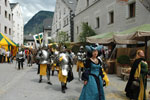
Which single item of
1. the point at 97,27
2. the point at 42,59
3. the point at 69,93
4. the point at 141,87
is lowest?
the point at 69,93

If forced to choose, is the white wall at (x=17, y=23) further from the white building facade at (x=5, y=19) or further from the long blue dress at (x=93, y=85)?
the long blue dress at (x=93, y=85)

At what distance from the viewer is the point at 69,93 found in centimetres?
579

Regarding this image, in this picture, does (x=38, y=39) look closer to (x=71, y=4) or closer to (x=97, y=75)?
(x=97, y=75)

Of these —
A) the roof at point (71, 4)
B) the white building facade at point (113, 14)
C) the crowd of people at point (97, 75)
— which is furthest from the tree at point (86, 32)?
the crowd of people at point (97, 75)

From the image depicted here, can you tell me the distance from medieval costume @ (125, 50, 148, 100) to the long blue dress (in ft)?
4.33

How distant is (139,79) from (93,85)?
1.69 m

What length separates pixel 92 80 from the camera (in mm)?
3844

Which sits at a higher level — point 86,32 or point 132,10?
point 132,10

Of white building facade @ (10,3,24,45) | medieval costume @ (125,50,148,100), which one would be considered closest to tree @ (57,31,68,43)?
white building facade @ (10,3,24,45)

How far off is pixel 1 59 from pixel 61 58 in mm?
16436

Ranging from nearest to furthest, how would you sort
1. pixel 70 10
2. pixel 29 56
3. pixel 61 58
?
pixel 61 58, pixel 29 56, pixel 70 10

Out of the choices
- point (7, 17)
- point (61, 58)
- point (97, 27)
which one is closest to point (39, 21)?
point (7, 17)

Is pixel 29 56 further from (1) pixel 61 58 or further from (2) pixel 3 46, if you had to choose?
(1) pixel 61 58

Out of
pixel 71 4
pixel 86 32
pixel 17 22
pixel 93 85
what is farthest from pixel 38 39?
pixel 17 22
